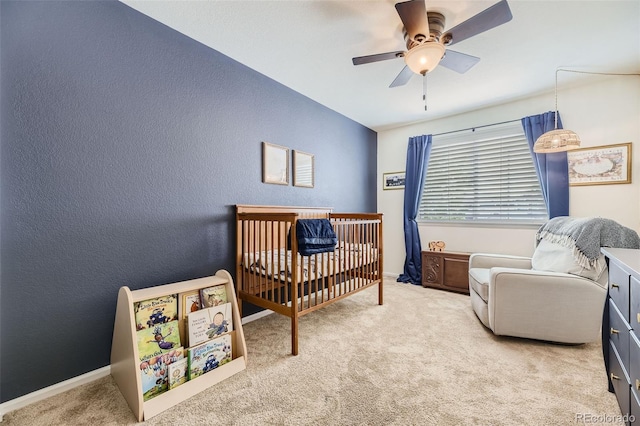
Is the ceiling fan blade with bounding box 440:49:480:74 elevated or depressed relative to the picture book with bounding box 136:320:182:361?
elevated

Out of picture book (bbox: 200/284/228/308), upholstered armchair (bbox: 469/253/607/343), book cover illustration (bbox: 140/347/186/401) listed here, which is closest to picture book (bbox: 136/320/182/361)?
book cover illustration (bbox: 140/347/186/401)

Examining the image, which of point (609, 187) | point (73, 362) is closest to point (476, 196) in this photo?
point (609, 187)

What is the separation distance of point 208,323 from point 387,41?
241 cm

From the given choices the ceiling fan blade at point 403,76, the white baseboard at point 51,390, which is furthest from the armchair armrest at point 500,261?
the white baseboard at point 51,390

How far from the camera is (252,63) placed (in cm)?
235

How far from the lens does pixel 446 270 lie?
10.9ft

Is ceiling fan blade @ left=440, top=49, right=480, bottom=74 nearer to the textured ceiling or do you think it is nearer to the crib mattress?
the textured ceiling

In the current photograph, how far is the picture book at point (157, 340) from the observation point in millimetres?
1363

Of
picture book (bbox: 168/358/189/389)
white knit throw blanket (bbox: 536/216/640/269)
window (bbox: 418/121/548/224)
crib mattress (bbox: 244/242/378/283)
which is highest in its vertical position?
window (bbox: 418/121/548/224)

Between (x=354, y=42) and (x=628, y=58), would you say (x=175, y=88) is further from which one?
(x=628, y=58)

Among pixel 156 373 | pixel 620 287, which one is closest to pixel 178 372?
pixel 156 373

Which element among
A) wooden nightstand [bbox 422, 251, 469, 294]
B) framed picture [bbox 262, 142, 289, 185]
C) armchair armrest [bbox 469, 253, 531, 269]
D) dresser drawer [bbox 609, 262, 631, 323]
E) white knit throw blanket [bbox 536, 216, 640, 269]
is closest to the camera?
dresser drawer [bbox 609, 262, 631, 323]

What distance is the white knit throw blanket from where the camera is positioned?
5.31 ft

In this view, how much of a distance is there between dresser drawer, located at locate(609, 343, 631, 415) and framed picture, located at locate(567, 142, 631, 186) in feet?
7.34
